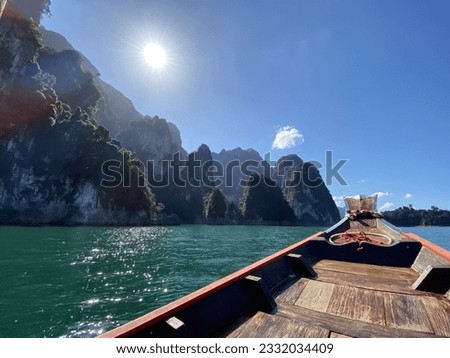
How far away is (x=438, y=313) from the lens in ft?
9.77

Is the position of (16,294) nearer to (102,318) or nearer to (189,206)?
(102,318)

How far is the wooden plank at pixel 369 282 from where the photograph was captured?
12.5ft

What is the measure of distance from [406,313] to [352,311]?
0.67 m

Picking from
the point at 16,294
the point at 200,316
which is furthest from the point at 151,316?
the point at 16,294

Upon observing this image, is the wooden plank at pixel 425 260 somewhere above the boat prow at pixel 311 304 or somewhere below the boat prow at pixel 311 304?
above

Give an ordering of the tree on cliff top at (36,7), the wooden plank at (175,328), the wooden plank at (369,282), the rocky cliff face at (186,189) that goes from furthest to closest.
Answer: the rocky cliff face at (186,189) < the tree on cliff top at (36,7) < the wooden plank at (369,282) < the wooden plank at (175,328)

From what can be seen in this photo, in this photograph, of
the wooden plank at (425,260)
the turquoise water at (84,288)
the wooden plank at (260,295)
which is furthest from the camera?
the turquoise water at (84,288)

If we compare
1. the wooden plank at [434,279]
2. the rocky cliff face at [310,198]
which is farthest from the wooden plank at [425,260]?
the rocky cliff face at [310,198]

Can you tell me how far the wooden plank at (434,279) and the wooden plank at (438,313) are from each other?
283 mm

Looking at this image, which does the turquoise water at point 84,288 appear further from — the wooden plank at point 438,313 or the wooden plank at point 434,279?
the wooden plank at point 434,279

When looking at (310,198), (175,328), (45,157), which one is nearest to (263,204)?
(310,198)

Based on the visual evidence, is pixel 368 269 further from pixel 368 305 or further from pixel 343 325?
pixel 343 325

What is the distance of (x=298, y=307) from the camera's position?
318cm
